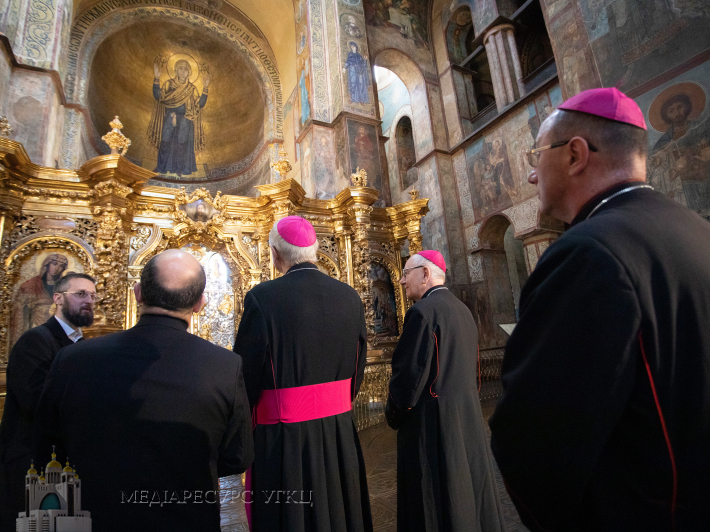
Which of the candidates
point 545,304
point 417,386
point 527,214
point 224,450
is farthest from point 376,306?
point 545,304

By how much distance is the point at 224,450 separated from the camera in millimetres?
1514

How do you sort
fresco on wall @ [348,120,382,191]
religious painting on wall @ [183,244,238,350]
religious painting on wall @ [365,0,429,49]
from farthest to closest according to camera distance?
religious painting on wall @ [365,0,429,49], fresco on wall @ [348,120,382,191], religious painting on wall @ [183,244,238,350]

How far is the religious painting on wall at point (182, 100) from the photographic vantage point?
507 inches

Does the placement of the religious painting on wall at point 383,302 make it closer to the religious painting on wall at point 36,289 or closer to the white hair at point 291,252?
the religious painting on wall at point 36,289

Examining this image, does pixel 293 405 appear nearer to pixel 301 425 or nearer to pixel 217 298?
pixel 301 425

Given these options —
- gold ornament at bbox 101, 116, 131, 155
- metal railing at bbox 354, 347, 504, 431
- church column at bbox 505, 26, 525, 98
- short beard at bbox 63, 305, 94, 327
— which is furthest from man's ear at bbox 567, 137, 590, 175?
church column at bbox 505, 26, 525, 98

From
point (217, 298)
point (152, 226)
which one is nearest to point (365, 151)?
point (217, 298)

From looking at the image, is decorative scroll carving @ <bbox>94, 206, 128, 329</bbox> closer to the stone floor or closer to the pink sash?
the stone floor

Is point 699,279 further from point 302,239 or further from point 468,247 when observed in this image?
point 468,247

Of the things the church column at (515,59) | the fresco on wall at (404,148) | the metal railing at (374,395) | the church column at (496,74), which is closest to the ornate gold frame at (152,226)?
the metal railing at (374,395)

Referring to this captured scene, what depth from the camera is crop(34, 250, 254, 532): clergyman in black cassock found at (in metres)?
1.27

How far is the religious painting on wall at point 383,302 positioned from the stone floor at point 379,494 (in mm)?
3134

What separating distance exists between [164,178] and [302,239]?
44.0 feet

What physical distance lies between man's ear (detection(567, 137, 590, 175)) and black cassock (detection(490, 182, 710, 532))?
225mm
